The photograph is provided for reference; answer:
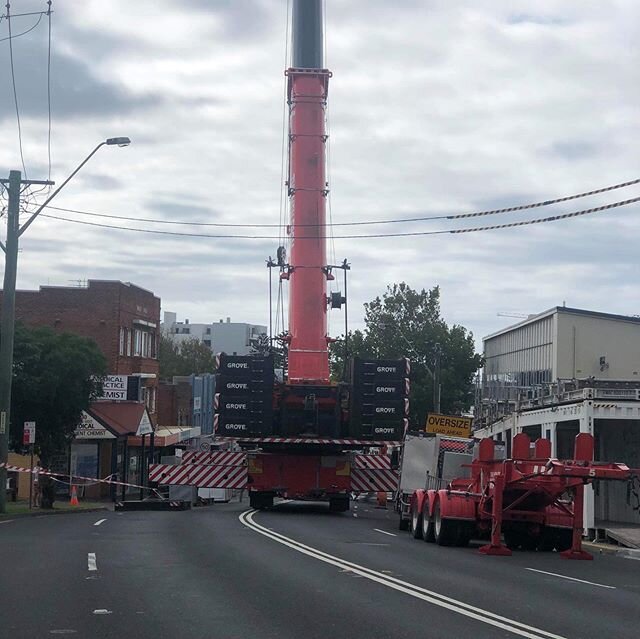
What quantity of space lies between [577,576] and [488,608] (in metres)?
5.02

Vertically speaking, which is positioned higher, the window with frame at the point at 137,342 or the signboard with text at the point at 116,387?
the window with frame at the point at 137,342

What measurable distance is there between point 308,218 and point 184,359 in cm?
8722

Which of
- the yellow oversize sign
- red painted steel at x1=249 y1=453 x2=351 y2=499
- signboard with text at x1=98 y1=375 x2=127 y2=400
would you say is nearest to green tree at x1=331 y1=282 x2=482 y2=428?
signboard with text at x1=98 y1=375 x2=127 y2=400

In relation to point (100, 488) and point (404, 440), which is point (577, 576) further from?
point (100, 488)

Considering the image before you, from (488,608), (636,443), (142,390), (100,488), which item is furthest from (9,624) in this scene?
(142,390)

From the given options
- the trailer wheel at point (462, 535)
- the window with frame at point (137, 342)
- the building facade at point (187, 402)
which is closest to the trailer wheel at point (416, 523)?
the trailer wheel at point (462, 535)

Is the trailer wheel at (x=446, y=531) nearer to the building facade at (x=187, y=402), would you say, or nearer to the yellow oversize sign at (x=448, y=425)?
the yellow oversize sign at (x=448, y=425)

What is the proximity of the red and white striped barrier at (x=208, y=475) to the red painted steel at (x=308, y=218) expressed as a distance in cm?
496

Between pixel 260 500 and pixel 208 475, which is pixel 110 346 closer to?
pixel 208 475

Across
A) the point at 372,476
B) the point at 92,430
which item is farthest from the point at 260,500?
the point at 92,430

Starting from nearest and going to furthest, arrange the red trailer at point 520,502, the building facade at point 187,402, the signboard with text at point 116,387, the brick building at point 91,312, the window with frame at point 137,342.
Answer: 1. the red trailer at point 520,502
2. the signboard with text at point 116,387
3. the brick building at point 91,312
4. the window with frame at point 137,342
5. the building facade at point 187,402

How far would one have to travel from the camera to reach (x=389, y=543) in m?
21.7

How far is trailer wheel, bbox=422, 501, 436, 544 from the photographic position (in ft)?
75.3

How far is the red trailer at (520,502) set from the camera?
2027 centimetres
